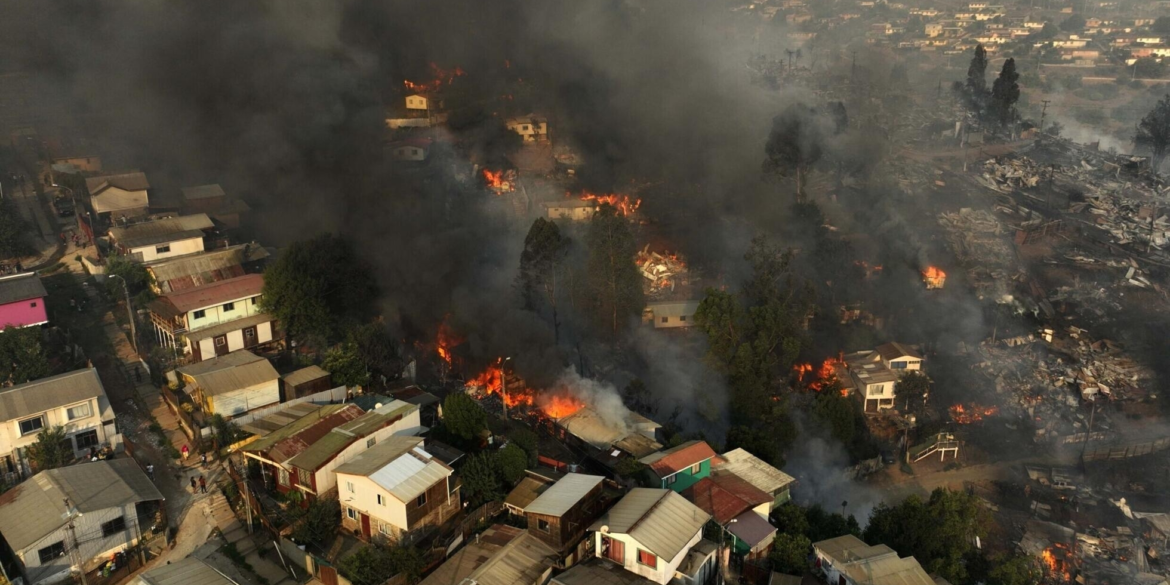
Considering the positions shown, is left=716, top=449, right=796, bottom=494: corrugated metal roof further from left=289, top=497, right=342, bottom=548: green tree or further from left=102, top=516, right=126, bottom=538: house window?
left=102, top=516, right=126, bottom=538: house window

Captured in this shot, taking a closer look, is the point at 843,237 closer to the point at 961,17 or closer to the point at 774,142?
the point at 774,142

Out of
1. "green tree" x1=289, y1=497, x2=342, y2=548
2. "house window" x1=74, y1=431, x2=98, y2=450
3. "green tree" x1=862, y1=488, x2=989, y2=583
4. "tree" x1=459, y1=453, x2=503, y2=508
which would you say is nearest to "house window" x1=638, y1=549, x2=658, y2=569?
"tree" x1=459, y1=453, x2=503, y2=508

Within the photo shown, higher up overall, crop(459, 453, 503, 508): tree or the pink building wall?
the pink building wall

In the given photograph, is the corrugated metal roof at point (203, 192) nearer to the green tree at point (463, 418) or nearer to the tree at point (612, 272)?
the tree at point (612, 272)

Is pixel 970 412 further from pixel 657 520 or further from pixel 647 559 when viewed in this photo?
pixel 647 559

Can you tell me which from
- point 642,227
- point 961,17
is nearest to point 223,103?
point 642,227

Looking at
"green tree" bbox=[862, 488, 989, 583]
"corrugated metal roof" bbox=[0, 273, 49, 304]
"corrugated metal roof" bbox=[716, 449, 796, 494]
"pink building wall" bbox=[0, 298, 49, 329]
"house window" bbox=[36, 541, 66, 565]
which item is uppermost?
"corrugated metal roof" bbox=[0, 273, 49, 304]

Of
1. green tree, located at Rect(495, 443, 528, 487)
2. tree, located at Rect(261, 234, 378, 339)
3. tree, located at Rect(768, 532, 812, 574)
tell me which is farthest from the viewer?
tree, located at Rect(261, 234, 378, 339)
